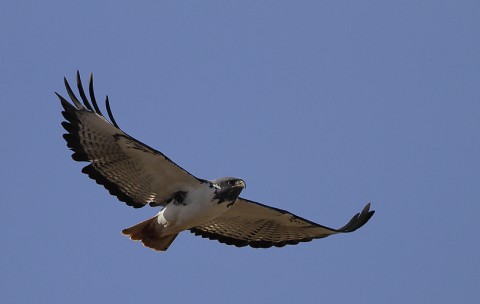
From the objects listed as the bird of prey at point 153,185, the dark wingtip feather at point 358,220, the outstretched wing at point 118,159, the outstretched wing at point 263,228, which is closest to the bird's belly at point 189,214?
the bird of prey at point 153,185

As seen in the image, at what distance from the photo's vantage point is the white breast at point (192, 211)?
16375 millimetres

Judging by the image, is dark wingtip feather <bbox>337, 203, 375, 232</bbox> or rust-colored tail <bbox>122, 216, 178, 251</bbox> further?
dark wingtip feather <bbox>337, 203, 375, 232</bbox>

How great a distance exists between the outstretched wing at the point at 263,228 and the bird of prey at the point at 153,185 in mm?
14

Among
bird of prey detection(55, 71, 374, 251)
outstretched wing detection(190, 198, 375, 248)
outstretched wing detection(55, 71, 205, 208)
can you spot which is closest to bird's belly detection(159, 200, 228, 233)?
bird of prey detection(55, 71, 374, 251)

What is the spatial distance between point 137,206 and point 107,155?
3.18 ft

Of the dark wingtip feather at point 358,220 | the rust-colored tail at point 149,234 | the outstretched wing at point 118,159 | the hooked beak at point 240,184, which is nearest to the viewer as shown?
the outstretched wing at point 118,159

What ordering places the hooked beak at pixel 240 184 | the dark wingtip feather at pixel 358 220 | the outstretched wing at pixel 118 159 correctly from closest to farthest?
the outstretched wing at pixel 118 159, the hooked beak at pixel 240 184, the dark wingtip feather at pixel 358 220

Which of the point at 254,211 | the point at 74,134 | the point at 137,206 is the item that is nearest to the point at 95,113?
the point at 74,134

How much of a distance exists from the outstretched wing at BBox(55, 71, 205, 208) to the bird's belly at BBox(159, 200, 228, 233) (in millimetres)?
296

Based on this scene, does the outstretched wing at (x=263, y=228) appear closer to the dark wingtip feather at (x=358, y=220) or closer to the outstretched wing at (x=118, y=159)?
the dark wingtip feather at (x=358, y=220)

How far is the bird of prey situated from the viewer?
52.5 feet

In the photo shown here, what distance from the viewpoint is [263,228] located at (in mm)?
17672

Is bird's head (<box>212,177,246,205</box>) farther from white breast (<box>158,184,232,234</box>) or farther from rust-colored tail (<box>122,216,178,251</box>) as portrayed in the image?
rust-colored tail (<box>122,216,178,251</box>)

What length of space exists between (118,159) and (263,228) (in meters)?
2.51
